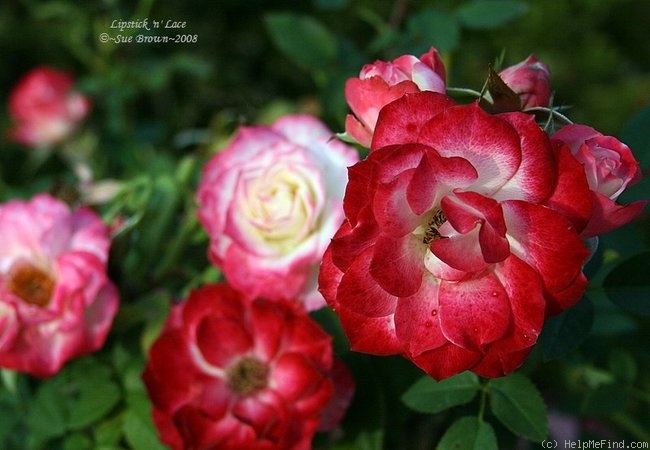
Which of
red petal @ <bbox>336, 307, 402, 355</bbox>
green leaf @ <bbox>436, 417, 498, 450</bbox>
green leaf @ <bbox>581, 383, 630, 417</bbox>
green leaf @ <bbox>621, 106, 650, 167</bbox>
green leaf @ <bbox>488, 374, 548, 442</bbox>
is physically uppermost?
green leaf @ <bbox>621, 106, 650, 167</bbox>

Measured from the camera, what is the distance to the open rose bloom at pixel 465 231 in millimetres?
415

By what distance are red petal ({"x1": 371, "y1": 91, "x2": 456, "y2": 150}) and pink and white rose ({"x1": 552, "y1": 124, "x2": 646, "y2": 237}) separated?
76 millimetres

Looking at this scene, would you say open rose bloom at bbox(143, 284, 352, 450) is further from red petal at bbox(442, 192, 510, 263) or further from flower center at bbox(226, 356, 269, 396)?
red petal at bbox(442, 192, 510, 263)

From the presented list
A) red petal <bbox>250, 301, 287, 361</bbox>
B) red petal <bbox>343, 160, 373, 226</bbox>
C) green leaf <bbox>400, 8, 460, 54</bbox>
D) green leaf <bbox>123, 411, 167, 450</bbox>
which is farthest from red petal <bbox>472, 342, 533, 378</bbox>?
green leaf <bbox>400, 8, 460, 54</bbox>

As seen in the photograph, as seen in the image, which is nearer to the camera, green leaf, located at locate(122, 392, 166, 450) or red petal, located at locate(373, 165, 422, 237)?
red petal, located at locate(373, 165, 422, 237)

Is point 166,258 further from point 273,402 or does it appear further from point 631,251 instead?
point 631,251

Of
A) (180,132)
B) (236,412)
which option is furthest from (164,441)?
(180,132)

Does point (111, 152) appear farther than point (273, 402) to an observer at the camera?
Yes

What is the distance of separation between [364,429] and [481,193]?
30 cm

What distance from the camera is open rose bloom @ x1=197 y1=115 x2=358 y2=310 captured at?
0.59 metres

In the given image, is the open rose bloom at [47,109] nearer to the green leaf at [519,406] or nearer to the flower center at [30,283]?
the flower center at [30,283]

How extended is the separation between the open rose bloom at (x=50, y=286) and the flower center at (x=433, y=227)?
0.32 meters

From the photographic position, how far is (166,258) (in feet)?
2.51

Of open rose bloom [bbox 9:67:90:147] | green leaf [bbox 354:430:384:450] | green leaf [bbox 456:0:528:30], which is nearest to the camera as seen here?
green leaf [bbox 354:430:384:450]
